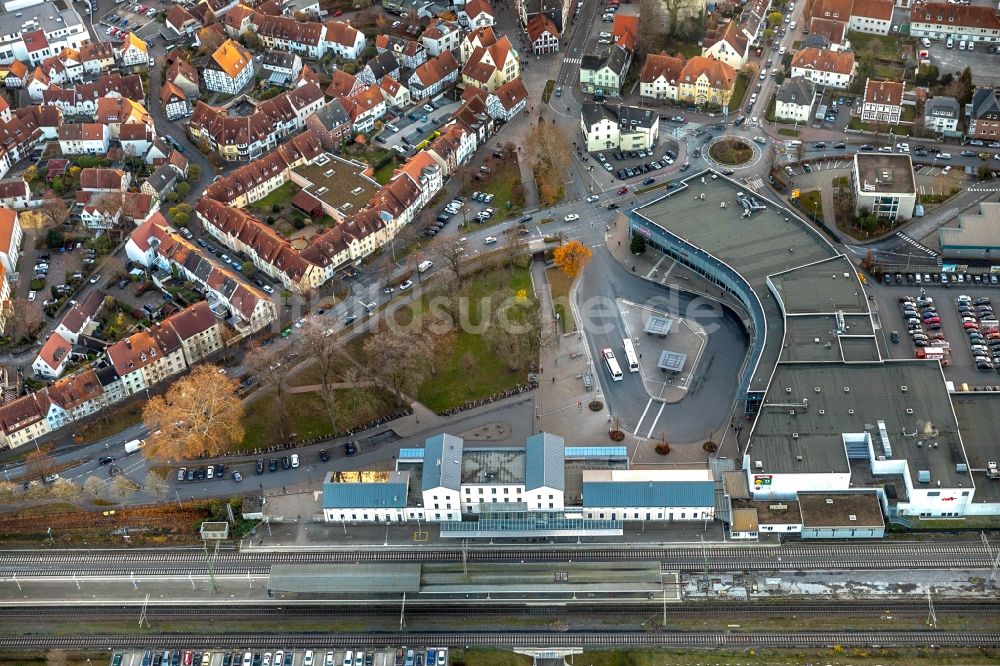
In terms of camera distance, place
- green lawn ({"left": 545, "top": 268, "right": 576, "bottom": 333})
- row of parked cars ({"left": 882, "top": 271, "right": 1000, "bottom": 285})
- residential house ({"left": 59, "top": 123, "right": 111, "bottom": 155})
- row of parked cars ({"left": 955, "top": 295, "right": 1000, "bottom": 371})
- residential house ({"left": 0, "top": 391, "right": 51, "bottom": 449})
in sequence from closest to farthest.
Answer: residential house ({"left": 0, "top": 391, "right": 51, "bottom": 449})
row of parked cars ({"left": 955, "top": 295, "right": 1000, "bottom": 371})
green lawn ({"left": 545, "top": 268, "right": 576, "bottom": 333})
row of parked cars ({"left": 882, "top": 271, "right": 1000, "bottom": 285})
residential house ({"left": 59, "top": 123, "right": 111, "bottom": 155})

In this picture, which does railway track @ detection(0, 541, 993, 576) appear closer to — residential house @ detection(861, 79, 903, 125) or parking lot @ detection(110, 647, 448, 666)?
parking lot @ detection(110, 647, 448, 666)

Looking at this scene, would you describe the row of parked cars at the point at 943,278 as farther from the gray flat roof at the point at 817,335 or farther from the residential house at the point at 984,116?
the residential house at the point at 984,116

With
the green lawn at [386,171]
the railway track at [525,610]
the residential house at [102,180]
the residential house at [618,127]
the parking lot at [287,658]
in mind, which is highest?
the residential house at [618,127]

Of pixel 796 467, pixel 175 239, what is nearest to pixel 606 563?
pixel 796 467

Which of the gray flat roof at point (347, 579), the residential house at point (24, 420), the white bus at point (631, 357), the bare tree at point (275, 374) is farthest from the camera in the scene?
the white bus at point (631, 357)

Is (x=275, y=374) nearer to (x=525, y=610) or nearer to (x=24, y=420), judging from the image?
(x=24, y=420)

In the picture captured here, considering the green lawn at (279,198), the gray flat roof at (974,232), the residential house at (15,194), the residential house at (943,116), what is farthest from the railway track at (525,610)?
the residential house at (943,116)

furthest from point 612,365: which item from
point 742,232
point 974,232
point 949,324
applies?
point 974,232

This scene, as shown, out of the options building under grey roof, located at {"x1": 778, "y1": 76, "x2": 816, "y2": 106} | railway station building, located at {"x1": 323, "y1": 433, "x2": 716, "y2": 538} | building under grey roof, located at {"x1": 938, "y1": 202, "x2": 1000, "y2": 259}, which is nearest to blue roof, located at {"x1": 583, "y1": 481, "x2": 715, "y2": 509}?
railway station building, located at {"x1": 323, "y1": 433, "x2": 716, "y2": 538}
